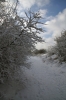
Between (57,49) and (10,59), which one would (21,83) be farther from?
(57,49)

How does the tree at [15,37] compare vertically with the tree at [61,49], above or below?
below

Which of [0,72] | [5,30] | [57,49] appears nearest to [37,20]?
[5,30]

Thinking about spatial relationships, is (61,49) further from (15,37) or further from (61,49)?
(15,37)

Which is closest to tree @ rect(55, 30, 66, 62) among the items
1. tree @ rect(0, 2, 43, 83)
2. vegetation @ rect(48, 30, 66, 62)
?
vegetation @ rect(48, 30, 66, 62)

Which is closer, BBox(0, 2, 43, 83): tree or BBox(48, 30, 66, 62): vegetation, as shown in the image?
BBox(0, 2, 43, 83): tree

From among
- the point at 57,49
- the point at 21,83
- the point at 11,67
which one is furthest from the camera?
the point at 57,49

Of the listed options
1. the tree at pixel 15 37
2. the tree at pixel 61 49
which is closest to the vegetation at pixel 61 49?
the tree at pixel 61 49

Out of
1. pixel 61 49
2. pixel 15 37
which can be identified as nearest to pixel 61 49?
pixel 61 49

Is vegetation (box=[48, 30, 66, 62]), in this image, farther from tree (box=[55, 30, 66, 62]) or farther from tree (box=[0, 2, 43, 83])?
tree (box=[0, 2, 43, 83])

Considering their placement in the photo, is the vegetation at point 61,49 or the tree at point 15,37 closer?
the tree at point 15,37

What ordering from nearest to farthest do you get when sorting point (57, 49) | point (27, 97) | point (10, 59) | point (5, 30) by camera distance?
point (5, 30), point (10, 59), point (27, 97), point (57, 49)

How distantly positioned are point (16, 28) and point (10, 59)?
5.47ft

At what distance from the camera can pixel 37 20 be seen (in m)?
4.63

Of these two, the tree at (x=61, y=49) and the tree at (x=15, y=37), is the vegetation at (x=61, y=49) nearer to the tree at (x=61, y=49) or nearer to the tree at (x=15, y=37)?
the tree at (x=61, y=49)
